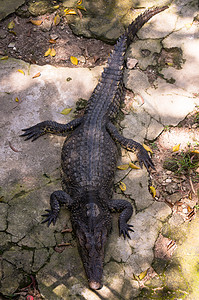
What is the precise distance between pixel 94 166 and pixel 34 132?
126 cm

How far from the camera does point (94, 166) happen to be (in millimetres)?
4195

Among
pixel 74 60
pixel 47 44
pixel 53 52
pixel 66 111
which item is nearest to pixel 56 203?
pixel 66 111

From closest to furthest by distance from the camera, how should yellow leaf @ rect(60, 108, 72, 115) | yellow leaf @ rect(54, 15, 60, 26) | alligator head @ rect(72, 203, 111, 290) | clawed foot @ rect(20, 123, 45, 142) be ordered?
alligator head @ rect(72, 203, 111, 290) → clawed foot @ rect(20, 123, 45, 142) → yellow leaf @ rect(60, 108, 72, 115) → yellow leaf @ rect(54, 15, 60, 26)

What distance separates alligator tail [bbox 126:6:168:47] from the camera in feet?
19.5

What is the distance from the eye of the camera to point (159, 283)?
3.65 m

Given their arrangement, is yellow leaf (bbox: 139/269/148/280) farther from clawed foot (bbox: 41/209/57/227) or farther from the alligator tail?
the alligator tail

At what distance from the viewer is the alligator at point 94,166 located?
3656mm

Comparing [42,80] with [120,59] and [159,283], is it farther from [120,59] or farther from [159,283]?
[159,283]

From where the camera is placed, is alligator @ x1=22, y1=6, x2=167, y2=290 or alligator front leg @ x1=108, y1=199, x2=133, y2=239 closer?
alligator @ x1=22, y1=6, x2=167, y2=290

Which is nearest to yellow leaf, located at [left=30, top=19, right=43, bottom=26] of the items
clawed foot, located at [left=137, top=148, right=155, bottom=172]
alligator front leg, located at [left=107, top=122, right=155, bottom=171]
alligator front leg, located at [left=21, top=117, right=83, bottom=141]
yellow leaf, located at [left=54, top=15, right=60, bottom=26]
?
yellow leaf, located at [left=54, top=15, right=60, bottom=26]

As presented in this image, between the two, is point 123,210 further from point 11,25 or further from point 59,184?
point 11,25

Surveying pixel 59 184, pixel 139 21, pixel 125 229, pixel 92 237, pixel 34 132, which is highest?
pixel 139 21

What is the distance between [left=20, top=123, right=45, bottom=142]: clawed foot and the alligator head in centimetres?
155

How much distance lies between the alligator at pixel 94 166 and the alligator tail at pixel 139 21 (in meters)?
0.56
